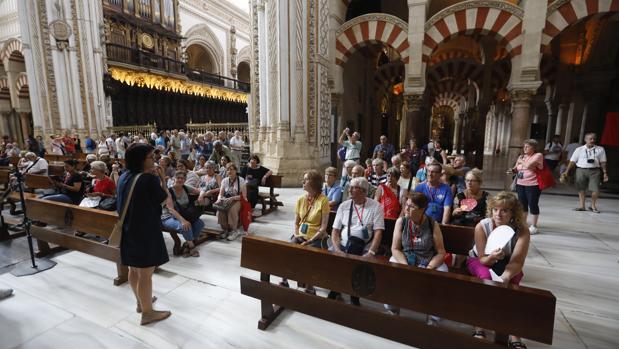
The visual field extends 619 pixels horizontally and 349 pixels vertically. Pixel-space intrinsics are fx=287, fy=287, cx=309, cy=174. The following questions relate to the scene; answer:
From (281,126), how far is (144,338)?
6639 millimetres

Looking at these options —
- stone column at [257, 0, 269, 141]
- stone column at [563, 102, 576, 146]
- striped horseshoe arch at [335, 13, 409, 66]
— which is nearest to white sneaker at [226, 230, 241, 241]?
stone column at [257, 0, 269, 141]

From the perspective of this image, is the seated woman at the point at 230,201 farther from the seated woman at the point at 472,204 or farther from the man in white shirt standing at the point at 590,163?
the man in white shirt standing at the point at 590,163

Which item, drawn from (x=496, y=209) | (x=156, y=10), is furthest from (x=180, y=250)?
(x=156, y=10)

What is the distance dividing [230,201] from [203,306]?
1.82 metres

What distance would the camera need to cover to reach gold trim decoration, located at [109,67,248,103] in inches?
644

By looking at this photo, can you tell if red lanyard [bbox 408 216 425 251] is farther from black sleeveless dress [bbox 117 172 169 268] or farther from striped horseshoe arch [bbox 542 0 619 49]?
striped horseshoe arch [bbox 542 0 619 49]

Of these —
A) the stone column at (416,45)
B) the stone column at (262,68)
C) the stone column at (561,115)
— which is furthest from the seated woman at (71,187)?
the stone column at (561,115)

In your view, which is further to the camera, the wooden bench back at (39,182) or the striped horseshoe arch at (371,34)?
the striped horseshoe arch at (371,34)

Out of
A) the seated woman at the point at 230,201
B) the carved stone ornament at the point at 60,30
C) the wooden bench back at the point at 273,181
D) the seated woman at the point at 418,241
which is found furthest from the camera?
the carved stone ornament at the point at 60,30

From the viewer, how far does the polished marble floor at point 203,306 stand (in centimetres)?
227

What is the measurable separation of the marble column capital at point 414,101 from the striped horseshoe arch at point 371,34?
106cm

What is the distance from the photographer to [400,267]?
1.86m

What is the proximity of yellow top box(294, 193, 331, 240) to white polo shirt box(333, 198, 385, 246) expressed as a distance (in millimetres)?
215

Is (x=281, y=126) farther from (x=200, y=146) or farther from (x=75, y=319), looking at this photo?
(x=75, y=319)
